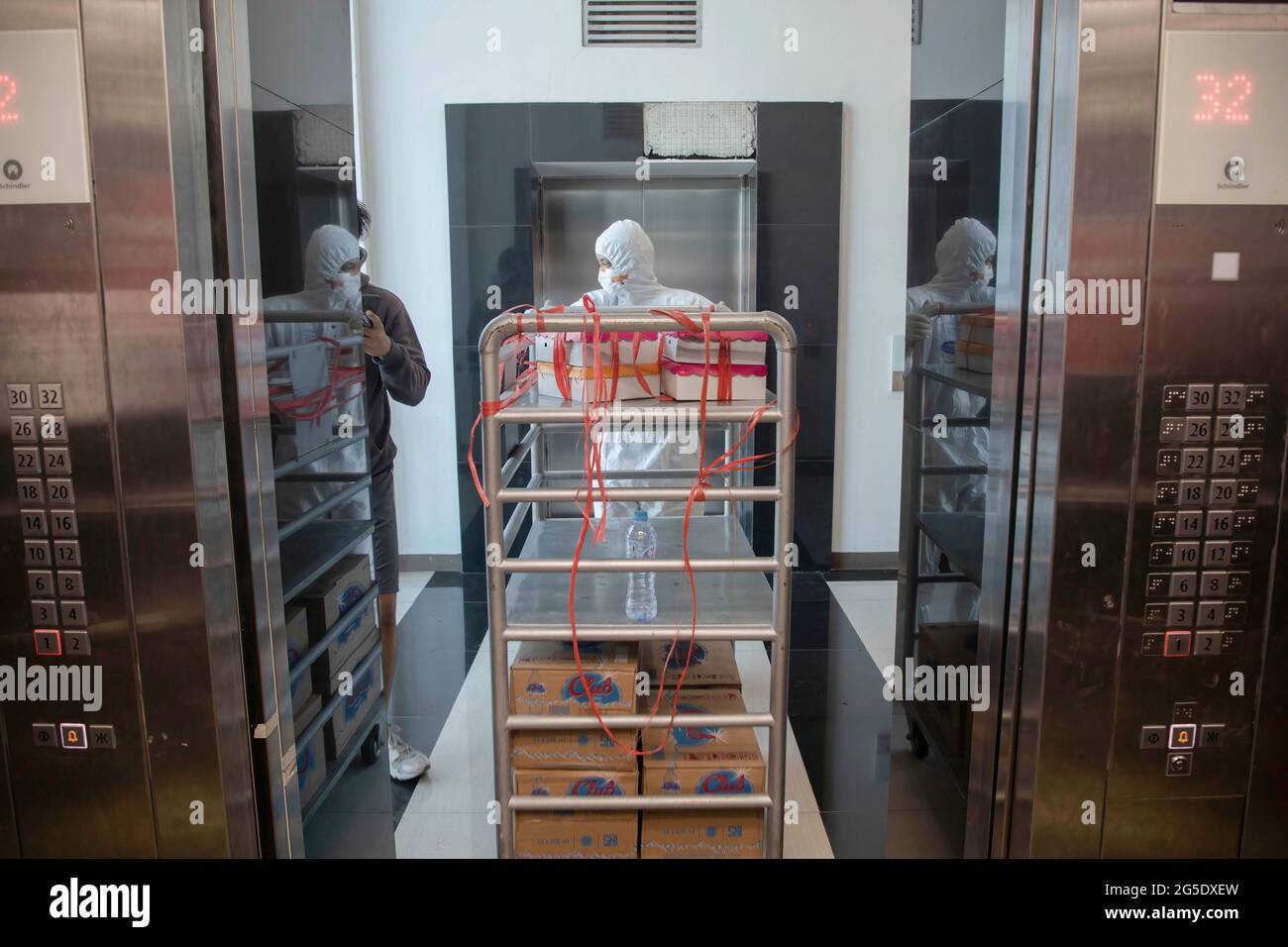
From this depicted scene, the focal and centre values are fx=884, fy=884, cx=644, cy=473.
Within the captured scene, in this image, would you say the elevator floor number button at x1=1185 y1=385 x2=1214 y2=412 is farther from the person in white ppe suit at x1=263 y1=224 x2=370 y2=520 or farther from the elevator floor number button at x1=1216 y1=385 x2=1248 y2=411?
the person in white ppe suit at x1=263 y1=224 x2=370 y2=520

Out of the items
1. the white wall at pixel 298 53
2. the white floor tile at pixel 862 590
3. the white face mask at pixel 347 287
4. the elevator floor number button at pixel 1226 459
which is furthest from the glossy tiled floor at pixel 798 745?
the white wall at pixel 298 53

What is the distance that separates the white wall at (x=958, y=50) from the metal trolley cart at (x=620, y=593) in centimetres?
47

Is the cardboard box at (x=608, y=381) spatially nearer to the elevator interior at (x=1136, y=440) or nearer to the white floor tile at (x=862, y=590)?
the elevator interior at (x=1136, y=440)

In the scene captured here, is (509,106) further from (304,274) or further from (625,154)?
(304,274)

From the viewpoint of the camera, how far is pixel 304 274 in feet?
4.69

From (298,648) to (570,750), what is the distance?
55 centimetres

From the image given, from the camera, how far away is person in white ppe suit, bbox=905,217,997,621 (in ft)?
4.42

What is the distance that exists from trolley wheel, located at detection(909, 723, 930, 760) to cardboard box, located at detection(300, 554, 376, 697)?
41.8 inches

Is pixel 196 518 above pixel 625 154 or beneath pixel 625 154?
beneath

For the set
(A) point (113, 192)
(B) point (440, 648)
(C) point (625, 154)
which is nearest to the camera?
(A) point (113, 192)

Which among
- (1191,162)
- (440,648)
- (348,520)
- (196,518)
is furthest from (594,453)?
(440,648)

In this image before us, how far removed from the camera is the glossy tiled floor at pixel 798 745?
5.39 feet

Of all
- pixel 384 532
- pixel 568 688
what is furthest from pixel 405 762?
pixel 568 688
